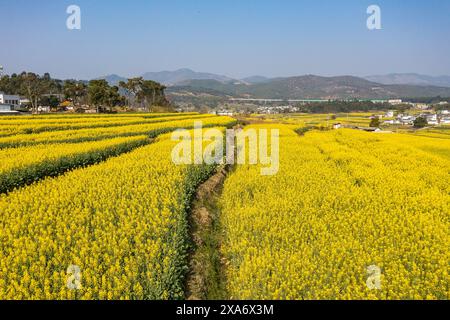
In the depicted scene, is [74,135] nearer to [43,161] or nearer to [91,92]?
[43,161]

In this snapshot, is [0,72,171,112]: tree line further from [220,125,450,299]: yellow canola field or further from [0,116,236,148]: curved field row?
[220,125,450,299]: yellow canola field

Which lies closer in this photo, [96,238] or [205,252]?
[96,238]

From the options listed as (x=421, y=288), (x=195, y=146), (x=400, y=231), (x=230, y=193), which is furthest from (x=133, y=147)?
(x=421, y=288)

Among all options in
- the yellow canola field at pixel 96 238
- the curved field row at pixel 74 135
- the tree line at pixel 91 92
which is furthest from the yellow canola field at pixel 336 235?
the tree line at pixel 91 92

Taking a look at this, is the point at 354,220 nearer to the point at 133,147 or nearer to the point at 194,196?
the point at 194,196

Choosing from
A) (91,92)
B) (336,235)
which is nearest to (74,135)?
(336,235)

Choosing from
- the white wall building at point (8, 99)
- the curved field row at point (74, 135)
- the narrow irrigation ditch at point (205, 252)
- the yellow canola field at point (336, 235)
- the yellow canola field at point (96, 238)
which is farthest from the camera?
the white wall building at point (8, 99)

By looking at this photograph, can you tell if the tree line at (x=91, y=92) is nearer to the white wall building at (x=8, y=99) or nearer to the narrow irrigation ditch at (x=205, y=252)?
the white wall building at (x=8, y=99)
